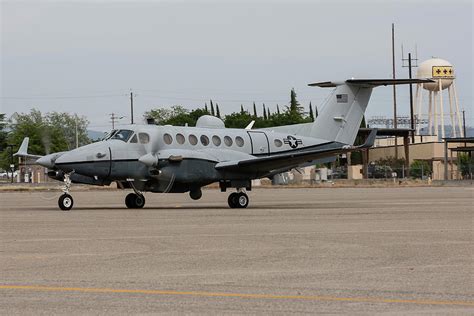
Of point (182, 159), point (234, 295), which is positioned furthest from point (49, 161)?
point (234, 295)

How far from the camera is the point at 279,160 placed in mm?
31875

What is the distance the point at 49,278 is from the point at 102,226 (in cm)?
1014

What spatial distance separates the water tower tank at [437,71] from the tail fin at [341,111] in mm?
86583

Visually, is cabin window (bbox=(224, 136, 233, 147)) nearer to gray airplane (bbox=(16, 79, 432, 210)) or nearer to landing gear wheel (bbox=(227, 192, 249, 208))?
gray airplane (bbox=(16, 79, 432, 210))

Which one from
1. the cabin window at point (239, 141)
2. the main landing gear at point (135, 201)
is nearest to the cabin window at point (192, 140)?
the cabin window at point (239, 141)

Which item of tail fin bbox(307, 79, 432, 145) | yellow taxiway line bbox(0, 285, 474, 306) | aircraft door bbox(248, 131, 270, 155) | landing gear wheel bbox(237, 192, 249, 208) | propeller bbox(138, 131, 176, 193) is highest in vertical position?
tail fin bbox(307, 79, 432, 145)

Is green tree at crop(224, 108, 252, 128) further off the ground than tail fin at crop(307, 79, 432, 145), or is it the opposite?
green tree at crop(224, 108, 252, 128)

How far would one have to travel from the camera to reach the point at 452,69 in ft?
409

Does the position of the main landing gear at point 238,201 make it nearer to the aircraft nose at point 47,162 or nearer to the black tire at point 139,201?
the black tire at point 139,201

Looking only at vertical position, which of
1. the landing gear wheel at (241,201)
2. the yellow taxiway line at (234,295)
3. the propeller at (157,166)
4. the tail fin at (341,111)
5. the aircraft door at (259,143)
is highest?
the tail fin at (341,111)

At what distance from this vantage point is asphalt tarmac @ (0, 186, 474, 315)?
9352 mm

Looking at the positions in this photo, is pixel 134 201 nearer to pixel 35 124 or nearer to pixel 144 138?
pixel 144 138

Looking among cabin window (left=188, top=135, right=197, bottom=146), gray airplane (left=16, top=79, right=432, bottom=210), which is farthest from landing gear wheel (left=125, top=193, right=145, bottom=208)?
cabin window (left=188, top=135, right=197, bottom=146)

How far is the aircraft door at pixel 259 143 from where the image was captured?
34.3 m
